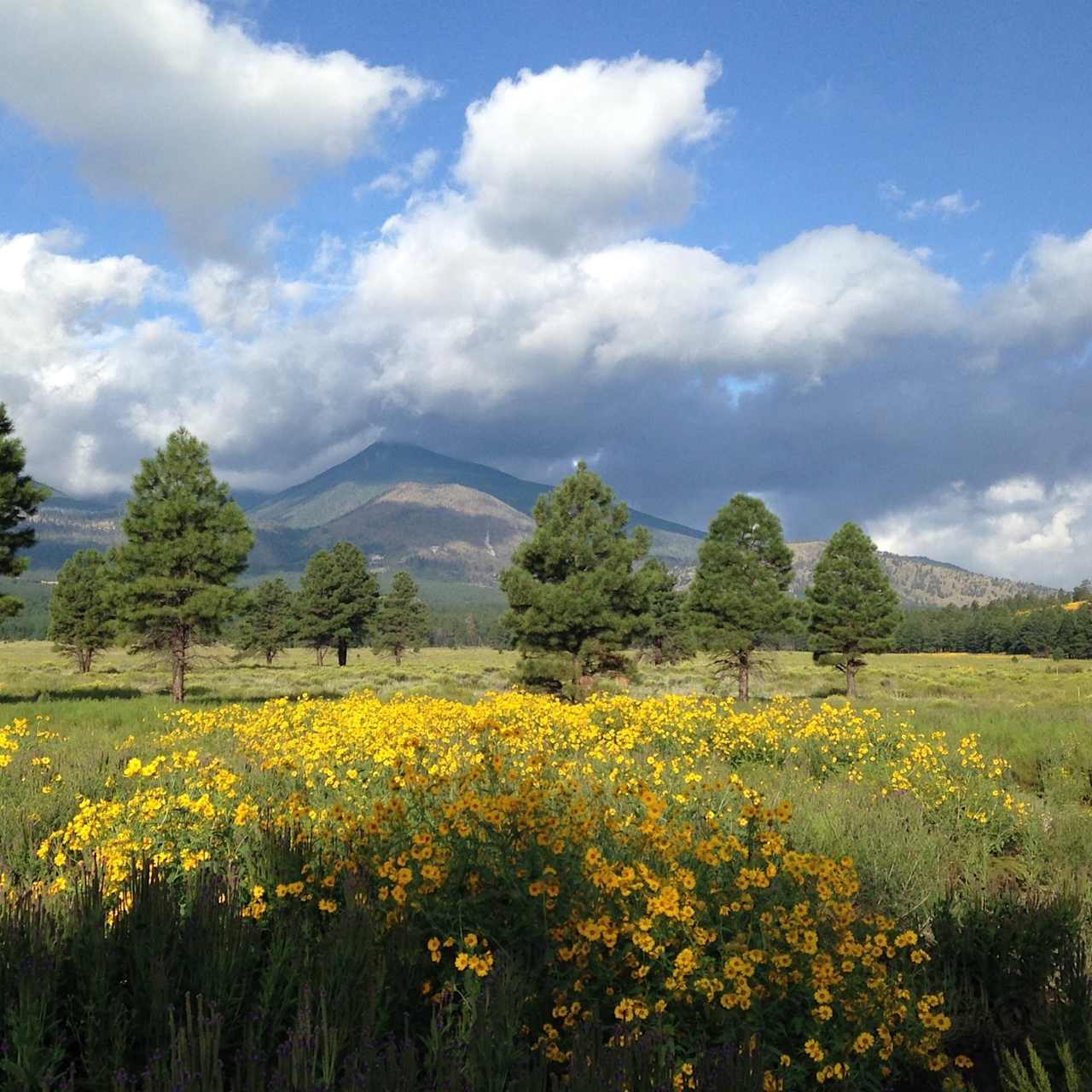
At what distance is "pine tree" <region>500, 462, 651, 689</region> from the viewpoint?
75.3 ft

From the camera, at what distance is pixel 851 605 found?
38438 mm

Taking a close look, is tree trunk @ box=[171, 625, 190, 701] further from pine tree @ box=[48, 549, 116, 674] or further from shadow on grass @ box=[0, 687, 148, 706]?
pine tree @ box=[48, 549, 116, 674]

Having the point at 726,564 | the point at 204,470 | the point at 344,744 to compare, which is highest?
the point at 204,470

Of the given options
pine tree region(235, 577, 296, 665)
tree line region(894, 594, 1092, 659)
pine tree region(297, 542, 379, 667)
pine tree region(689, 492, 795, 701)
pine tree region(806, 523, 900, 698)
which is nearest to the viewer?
pine tree region(689, 492, 795, 701)

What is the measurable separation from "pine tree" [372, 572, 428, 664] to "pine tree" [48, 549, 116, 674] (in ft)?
73.2

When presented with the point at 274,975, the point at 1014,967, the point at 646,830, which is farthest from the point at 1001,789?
the point at 274,975

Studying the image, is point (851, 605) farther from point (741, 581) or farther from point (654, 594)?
point (654, 594)

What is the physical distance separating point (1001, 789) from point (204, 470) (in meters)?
24.2

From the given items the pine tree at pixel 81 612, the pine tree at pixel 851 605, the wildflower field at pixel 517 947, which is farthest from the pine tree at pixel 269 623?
the wildflower field at pixel 517 947

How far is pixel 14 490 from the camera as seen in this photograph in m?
21.2

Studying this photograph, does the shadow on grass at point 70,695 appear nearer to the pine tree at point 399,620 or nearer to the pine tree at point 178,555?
the pine tree at point 178,555

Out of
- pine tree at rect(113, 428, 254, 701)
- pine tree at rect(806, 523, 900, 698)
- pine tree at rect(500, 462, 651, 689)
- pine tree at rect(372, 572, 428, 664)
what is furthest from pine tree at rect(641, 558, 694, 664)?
pine tree at rect(113, 428, 254, 701)

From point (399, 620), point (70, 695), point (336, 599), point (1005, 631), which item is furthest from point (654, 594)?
point (1005, 631)

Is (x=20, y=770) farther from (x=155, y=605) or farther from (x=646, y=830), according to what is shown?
(x=155, y=605)
